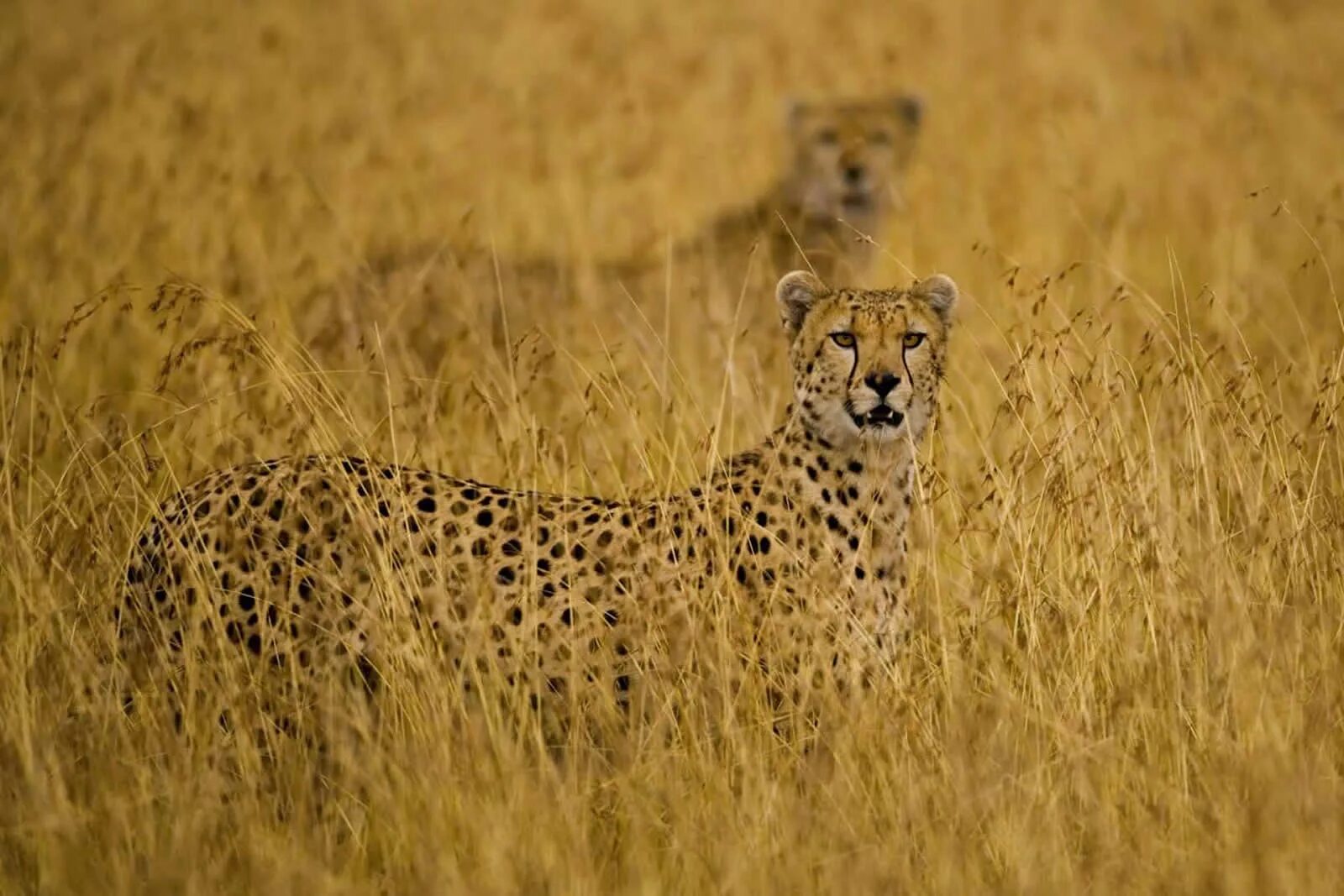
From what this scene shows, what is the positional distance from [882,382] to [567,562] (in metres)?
0.72

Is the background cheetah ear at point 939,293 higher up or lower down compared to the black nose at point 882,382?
higher up

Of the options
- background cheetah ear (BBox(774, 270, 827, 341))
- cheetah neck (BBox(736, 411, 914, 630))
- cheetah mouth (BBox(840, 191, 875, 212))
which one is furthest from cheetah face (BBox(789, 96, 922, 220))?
cheetah neck (BBox(736, 411, 914, 630))

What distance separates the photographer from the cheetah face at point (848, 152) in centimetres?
777

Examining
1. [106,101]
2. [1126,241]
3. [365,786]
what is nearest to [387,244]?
[106,101]

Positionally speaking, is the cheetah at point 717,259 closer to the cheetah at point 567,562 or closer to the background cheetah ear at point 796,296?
the background cheetah ear at point 796,296

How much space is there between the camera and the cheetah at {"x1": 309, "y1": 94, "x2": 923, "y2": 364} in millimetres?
6676

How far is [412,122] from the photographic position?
10.5m

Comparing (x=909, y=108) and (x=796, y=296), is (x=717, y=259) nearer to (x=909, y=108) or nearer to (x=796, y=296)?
(x=909, y=108)

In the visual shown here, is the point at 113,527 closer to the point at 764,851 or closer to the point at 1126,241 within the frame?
the point at 764,851

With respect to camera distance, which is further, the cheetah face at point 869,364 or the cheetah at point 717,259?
the cheetah at point 717,259

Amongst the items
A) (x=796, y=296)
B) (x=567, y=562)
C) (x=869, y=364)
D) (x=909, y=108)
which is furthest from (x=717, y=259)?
(x=567, y=562)

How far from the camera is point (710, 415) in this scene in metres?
5.85

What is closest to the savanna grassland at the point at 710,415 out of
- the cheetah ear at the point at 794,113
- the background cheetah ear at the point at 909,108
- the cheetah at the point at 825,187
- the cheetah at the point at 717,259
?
the cheetah at the point at 717,259

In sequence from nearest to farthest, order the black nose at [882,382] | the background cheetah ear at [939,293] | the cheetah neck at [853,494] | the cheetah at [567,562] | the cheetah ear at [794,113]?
the cheetah at [567,562], the black nose at [882,382], the cheetah neck at [853,494], the background cheetah ear at [939,293], the cheetah ear at [794,113]
